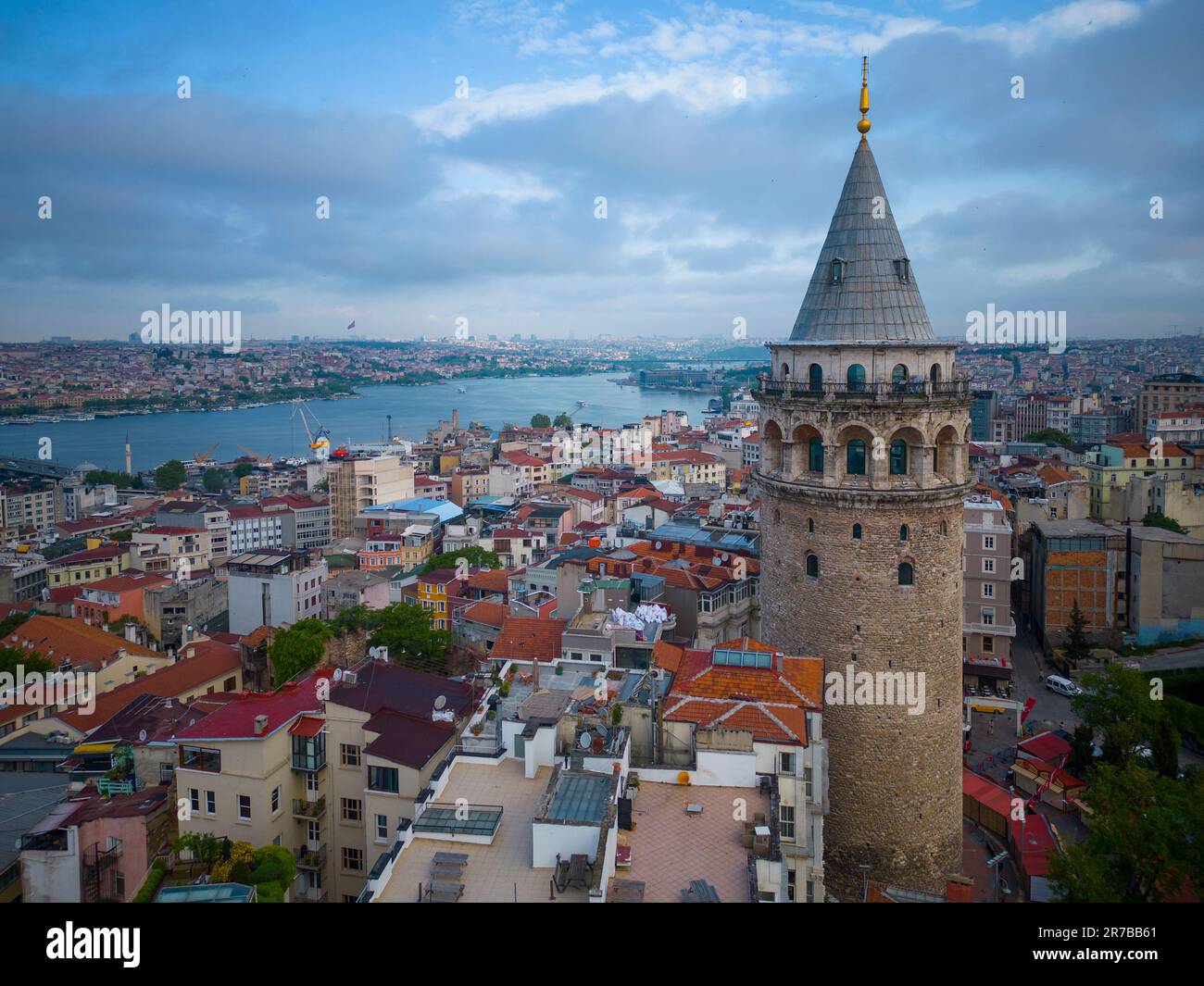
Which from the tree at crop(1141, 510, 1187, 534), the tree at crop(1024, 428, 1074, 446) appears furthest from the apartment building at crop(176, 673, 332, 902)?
the tree at crop(1024, 428, 1074, 446)

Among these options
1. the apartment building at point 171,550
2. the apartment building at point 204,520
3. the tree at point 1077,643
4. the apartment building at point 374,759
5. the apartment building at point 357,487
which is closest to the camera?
the apartment building at point 374,759

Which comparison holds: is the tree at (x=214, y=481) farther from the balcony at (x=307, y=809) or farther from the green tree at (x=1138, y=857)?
the green tree at (x=1138, y=857)

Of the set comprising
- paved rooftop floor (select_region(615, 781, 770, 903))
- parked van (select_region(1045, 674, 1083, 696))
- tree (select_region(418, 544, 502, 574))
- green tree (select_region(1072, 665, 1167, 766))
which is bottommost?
parked van (select_region(1045, 674, 1083, 696))

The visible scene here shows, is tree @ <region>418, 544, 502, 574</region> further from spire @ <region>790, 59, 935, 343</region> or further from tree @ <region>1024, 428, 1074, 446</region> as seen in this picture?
tree @ <region>1024, 428, 1074, 446</region>

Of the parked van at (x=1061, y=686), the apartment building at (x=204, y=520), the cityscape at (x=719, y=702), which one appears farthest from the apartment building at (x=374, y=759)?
the apartment building at (x=204, y=520)

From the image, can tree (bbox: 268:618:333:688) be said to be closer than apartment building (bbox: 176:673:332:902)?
No

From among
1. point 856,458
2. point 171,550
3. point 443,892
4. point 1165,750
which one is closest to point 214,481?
point 171,550
